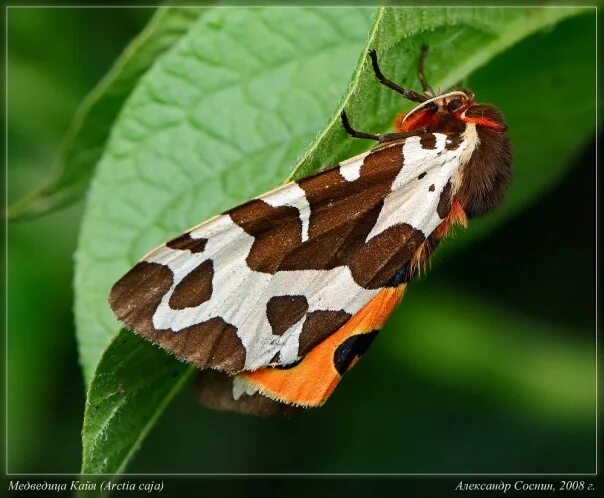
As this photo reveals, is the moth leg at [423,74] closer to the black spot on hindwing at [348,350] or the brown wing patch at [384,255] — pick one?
the brown wing patch at [384,255]

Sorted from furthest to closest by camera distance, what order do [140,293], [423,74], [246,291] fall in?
1. [423,74]
2. [246,291]
3. [140,293]

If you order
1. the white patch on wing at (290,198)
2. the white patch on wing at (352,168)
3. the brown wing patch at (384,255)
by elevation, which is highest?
the white patch on wing at (352,168)

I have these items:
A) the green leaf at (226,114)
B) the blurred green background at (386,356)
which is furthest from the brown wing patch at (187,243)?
the blurred green background at (386,356)

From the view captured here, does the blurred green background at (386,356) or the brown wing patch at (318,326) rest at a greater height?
the brown wing patch at (318,326)

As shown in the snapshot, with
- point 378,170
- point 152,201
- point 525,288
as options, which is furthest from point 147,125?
point 525,288

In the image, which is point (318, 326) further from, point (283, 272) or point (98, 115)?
point (98, 115)

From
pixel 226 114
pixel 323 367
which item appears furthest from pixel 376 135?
pixel 323 367
